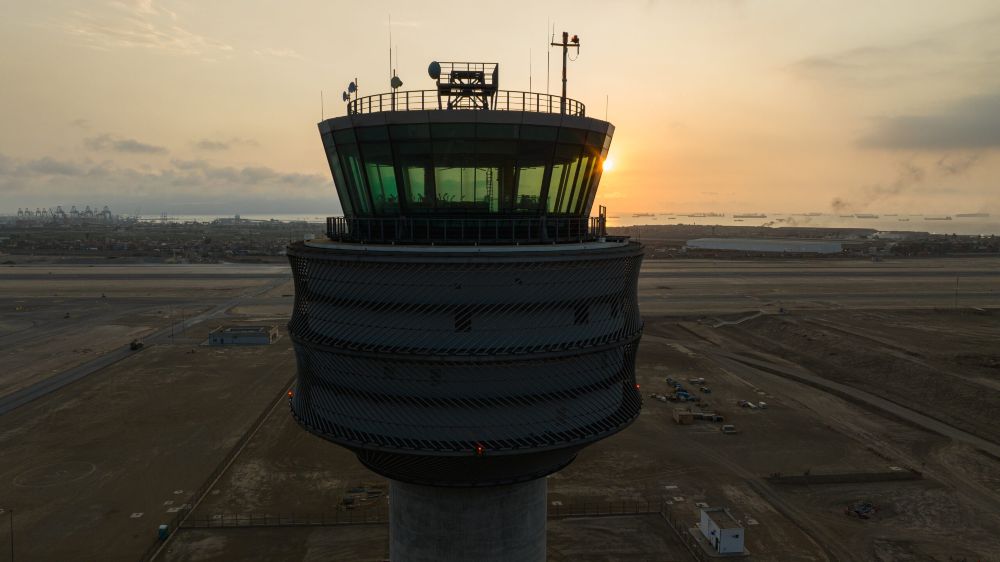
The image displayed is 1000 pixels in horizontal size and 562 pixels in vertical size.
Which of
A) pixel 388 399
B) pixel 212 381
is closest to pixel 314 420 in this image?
pixel 388 399

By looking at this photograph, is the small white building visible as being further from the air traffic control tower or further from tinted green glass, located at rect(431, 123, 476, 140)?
tinted green glass, located at rect(431, 123, 476, 140)

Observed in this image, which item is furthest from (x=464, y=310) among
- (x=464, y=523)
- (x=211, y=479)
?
(x=211, y=479)

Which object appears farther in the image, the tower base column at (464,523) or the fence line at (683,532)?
the fence line at (683,532)

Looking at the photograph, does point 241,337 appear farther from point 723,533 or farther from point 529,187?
point 529,187

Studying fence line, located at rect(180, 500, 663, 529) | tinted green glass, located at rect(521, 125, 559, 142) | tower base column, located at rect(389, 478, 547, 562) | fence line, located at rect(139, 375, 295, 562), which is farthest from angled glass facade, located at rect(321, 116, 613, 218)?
fence line, located at rect(139, 375, 295, 562)

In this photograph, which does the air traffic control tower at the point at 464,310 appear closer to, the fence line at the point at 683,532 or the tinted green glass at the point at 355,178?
the tinted green glass at the point at 355,178

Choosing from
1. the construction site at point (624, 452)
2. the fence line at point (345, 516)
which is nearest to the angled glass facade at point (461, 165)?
the construction site at point (624, 452)
